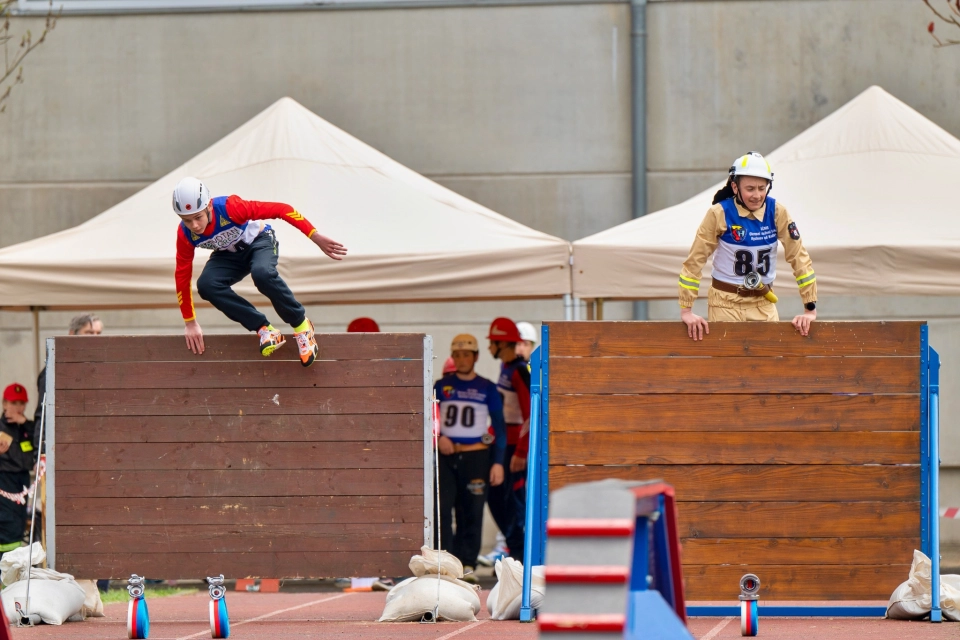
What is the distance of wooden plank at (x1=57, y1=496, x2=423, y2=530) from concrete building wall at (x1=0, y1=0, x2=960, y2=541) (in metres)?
6.05

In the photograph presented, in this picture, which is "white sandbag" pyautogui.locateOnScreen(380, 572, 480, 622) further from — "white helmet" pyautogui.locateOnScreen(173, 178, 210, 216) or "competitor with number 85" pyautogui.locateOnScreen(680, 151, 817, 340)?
"white helmet" pyautogui.locateOnScreen(173, 178, 210, 216)

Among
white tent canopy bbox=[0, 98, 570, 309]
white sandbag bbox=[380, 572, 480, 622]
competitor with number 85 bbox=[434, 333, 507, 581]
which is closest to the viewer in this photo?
white sandbag bbox=[380, 572, 480, 622]

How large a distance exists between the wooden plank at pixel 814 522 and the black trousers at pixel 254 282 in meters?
2.51

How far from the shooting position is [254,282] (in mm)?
7312

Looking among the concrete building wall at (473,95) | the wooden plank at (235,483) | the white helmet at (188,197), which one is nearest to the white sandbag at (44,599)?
the wooden plank at (235,483)

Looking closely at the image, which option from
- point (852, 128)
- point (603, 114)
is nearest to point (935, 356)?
point (852, 128)

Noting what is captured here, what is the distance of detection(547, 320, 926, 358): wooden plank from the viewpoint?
6766mm

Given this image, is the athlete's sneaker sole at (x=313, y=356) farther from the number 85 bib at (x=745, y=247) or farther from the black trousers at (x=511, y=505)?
the black trousers at (x=511, y=505)

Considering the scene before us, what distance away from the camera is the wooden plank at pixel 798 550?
6.71 metres

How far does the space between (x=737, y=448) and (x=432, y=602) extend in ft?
6.33

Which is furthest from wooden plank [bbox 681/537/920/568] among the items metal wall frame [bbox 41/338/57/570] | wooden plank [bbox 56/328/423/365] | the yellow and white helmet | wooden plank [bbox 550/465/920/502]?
the yellow and white helmet

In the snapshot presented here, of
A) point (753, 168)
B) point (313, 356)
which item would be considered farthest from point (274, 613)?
point (753, 168)

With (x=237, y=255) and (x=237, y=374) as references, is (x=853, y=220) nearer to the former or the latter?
(x=237, y=255)

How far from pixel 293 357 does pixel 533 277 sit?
2.39 m
